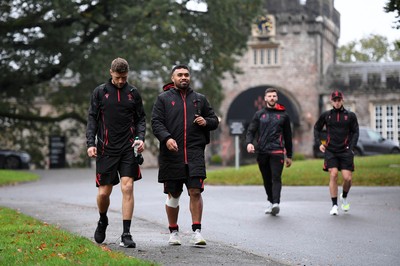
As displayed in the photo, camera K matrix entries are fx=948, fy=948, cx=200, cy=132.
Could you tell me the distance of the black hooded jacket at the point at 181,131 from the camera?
10.0m

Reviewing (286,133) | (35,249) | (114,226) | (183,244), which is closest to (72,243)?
(35,249)

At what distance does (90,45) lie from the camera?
1437 inches

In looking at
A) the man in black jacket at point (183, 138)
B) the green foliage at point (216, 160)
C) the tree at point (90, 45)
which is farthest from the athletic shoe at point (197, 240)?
the green foliage at point (216, 160)

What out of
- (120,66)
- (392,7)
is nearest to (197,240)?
(120,66)

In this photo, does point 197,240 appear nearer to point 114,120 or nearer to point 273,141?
point 114,120

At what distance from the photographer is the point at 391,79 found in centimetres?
5331

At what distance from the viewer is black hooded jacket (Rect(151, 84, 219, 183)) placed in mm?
10016

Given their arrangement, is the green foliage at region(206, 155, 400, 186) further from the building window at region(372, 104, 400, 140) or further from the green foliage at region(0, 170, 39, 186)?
the building window at region(372, 104, 400, 140)

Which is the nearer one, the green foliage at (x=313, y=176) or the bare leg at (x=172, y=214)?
the bare leg at (x=172, y=214)

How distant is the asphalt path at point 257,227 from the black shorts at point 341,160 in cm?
76

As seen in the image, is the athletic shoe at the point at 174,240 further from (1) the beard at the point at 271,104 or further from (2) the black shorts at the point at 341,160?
(2) the black shorts at the point at 341,160

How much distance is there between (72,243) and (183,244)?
1.34 meters

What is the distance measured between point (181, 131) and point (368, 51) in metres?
70.3

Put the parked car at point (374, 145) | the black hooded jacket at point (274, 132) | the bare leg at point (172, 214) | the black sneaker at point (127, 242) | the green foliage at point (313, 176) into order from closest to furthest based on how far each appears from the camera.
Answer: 1. the black sneaker at point (127, 242)
2. the bare leg at point (172, 214)
3. the black hooded jacket at point (274, 132)
4. the green foliage at point (313, 176)
5. the parked car at point (374, 145)
